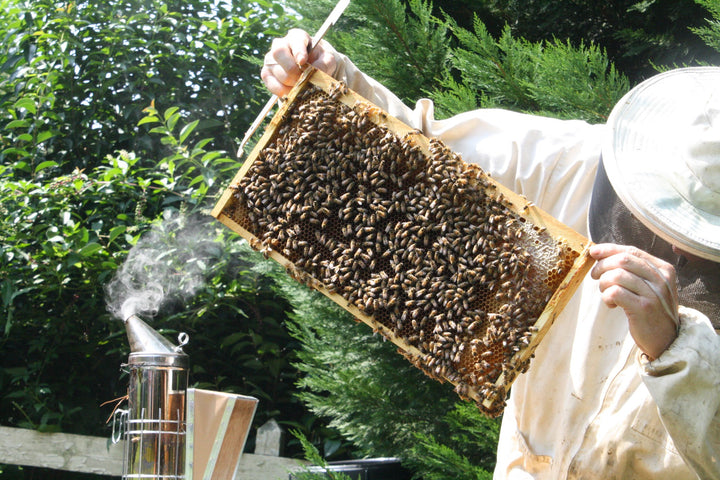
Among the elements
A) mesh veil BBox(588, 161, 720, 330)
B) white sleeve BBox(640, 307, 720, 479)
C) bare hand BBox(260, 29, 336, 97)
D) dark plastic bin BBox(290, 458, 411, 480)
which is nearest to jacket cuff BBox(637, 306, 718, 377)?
white sleeve BBox(640, 307, 720, 479)

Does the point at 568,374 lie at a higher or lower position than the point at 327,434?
higher

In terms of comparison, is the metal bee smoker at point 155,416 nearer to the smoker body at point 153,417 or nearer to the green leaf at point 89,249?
the smoker body at point 153,417

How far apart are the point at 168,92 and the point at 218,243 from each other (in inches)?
64.0

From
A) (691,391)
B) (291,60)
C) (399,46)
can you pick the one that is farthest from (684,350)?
(399,46)

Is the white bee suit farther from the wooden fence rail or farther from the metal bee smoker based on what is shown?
the wooden fence rail

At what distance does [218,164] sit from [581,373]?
140 inches

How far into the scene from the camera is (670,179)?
6.92 ft

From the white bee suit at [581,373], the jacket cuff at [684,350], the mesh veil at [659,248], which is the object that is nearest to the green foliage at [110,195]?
the white bee suit at [581,373]

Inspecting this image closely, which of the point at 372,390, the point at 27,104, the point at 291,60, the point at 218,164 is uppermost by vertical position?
the point at 291,60

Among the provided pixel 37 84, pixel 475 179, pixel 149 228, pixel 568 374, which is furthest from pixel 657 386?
pixel 37 84

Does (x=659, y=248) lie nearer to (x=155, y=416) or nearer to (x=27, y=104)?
(x=155, y=416)

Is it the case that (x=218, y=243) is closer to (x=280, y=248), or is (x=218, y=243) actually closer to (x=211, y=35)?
(x=211, y=35)

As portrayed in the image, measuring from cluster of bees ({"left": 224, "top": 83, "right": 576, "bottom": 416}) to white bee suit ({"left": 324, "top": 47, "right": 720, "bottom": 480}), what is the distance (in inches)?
13.3

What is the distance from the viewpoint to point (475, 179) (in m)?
2.26
